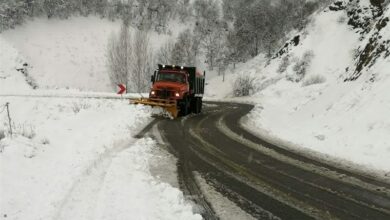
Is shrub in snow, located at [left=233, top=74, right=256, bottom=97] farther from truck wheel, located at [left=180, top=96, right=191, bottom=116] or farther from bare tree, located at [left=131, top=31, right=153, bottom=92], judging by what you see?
truck wheel, located at [left=180, top=96, right=191, bottom=116]

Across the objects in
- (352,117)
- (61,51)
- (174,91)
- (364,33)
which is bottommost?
(352,117)

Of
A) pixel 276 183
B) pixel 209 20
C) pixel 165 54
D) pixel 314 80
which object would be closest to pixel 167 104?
pixel 276 183

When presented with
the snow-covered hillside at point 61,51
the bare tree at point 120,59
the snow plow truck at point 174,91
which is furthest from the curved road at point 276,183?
the bare tree at point 120,59

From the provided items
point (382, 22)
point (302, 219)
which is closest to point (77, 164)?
point (302, 219)

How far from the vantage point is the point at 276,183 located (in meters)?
8.94

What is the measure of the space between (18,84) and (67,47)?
12.2 metres

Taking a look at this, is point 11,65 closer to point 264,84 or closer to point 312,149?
point 264,84

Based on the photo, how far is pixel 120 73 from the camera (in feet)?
174

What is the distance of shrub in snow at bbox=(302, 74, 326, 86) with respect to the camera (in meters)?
40.3

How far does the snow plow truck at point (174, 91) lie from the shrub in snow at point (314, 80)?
59.3 feet

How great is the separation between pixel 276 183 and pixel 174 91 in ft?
48.3

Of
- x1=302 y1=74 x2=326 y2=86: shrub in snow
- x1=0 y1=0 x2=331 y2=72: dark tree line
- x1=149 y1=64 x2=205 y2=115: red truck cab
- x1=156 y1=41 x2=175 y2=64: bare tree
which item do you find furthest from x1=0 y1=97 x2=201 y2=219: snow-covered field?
x1=0 y1=0 x2=331 y2=72: dark tree line

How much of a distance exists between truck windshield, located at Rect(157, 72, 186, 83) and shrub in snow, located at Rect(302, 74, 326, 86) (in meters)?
20.1

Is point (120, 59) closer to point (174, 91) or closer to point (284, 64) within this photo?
point (284, 64)
